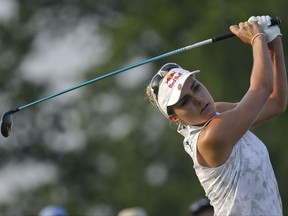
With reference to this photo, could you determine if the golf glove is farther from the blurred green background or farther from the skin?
the blurred green background

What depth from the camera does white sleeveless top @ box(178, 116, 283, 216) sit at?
7.49 metres

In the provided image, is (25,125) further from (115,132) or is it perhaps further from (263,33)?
(263,33)

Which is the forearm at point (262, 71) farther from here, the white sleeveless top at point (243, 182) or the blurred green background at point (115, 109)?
the blurred green background at point (115, 109)

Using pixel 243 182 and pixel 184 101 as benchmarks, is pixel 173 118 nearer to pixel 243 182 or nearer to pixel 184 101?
pixel 184 101

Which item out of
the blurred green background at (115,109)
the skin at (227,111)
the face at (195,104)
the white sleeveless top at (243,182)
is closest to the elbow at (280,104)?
the skin at (227,111)

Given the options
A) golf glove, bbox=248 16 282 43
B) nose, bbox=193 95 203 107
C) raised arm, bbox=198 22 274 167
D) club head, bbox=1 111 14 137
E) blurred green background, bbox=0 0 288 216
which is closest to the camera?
raised arm, bbox=198 22 274 167

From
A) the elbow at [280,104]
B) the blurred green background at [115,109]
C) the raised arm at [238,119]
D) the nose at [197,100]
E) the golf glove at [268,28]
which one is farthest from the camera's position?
the blurred green background at [115,109]

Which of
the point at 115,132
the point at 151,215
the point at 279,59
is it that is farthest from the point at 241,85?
the point at 279,59

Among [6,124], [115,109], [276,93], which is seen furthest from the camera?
[115,109]

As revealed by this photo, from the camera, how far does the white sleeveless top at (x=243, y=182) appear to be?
749 cm

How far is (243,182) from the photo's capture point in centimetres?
748

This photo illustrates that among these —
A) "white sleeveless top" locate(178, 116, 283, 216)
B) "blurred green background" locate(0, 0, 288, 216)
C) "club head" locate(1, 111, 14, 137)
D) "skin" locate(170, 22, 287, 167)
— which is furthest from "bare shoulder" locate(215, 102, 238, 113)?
"blurred green background" locate(0, 0, 288, 216)

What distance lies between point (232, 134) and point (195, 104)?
0.32m

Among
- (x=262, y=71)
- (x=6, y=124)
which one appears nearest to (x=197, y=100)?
(x=262, y=71)
